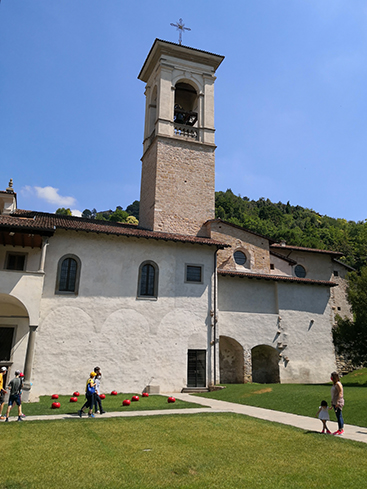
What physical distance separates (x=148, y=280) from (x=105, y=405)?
26.1ft

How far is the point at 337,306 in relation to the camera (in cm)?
3744

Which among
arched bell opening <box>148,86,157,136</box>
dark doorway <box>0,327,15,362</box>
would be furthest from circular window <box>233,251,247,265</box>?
dark doorway <box>0,327,15,362</box>

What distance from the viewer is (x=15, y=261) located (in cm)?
1895

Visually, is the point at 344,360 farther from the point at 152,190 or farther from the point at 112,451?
the point at 112,451

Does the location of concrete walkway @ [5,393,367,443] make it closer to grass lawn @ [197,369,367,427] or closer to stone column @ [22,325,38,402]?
grass lawn @ [197,369,367,427]

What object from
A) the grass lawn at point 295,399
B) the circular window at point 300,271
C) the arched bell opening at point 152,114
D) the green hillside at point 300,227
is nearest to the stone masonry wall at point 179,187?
the arched bell opening at point 152,114

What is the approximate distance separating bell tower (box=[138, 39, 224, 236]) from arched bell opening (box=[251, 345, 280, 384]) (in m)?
8.93

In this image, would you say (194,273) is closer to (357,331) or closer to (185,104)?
(357,331)

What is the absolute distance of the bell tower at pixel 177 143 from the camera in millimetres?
26172

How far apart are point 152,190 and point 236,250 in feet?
24.4

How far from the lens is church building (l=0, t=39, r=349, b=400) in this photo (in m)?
18.7

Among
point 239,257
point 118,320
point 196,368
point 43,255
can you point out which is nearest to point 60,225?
point 43,255

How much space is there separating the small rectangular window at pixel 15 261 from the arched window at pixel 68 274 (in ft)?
5.99

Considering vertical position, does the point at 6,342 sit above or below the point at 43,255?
below
